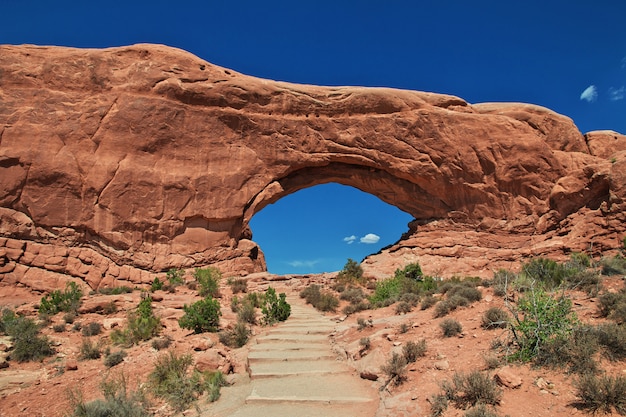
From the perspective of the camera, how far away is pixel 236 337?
32.1 ft

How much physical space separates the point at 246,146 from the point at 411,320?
50.6 ft

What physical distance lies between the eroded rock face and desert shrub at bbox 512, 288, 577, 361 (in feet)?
54.6

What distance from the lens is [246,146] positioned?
2206cm

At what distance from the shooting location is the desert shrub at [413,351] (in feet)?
21.3

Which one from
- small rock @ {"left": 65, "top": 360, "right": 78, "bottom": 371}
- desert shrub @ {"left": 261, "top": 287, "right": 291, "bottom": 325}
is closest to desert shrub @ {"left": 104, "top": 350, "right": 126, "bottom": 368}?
small rock @ {"left": 65, "top": 360, "right": 78, "bottom": 371}

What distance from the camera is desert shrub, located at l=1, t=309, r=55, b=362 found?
9148 mm

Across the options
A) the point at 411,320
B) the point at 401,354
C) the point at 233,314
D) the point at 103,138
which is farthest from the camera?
the point at 103,138

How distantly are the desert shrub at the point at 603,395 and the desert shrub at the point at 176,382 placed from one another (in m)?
5.32

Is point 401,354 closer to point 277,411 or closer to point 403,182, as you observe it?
point 277,411

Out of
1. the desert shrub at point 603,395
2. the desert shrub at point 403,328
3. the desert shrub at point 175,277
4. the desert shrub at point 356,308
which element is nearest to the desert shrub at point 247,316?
the desert shrub at point 356,308

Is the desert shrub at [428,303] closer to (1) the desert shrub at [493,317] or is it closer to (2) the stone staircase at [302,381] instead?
(2) the stone staircase at [302,381]

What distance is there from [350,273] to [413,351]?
1390 cm

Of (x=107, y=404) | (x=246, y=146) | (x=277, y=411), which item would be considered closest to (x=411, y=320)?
(x=277, y=411)

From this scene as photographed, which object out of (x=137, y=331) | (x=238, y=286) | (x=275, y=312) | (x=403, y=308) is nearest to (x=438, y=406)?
(x=403, y=308)
